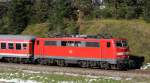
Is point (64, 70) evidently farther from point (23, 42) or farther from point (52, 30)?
point (52, 30)

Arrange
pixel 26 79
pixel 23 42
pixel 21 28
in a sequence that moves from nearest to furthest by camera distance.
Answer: pixel 26 79 < pixel 23 42 < pixel 21 28

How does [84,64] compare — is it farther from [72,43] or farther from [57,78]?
[57,78]

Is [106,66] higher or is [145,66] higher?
[106,66]

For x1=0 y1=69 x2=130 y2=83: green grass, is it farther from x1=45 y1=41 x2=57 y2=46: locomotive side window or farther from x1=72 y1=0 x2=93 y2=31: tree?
x1=72 y1=0 x2=93 y2=31: tree

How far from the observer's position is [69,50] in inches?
1640

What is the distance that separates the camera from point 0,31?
63.4 m

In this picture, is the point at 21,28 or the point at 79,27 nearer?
the point at 79,27

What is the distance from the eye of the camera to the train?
3862 centimetres

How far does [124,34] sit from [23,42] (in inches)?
404

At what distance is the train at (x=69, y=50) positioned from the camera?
38625mm

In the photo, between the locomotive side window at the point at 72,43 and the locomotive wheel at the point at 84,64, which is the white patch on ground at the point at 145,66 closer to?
the locomotive wheel at the point at 84,64

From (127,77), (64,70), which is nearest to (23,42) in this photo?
(64,70)

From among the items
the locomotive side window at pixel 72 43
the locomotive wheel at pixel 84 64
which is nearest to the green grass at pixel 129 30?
the locomotive wheel at pixel 84 64

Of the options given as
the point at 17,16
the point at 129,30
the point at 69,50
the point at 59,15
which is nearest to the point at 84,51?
the point at 69,50
